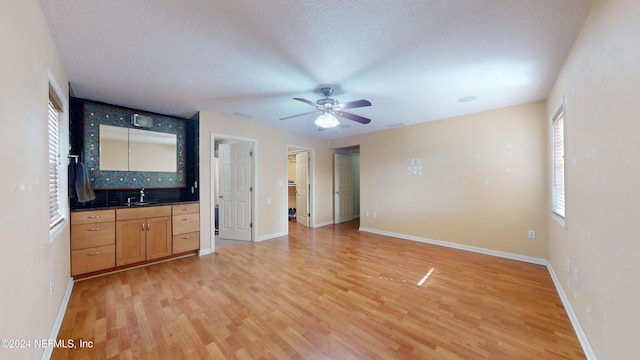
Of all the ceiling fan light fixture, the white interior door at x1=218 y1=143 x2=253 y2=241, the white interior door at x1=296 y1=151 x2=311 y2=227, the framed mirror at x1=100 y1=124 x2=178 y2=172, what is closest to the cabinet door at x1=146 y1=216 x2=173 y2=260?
the framed mirror at x1=100 y1=124 x2=178 y2=172

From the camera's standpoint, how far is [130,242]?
121 inches

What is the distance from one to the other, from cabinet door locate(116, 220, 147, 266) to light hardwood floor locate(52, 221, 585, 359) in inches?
7.2

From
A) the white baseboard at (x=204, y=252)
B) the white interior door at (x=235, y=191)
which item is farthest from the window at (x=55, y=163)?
the white interior door at (x=235, y=191)

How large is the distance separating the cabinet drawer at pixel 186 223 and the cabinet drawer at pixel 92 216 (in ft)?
2.42

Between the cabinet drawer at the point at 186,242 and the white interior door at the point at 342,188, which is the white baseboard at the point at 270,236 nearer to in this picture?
the cabinet drawer at the point at 186,242

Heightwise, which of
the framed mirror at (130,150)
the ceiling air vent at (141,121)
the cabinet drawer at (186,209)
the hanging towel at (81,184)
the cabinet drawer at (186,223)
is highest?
the ceiling air vent at (141,121)

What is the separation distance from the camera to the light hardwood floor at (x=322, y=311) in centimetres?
163

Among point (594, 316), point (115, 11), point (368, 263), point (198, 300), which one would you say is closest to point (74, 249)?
point (198, 300)

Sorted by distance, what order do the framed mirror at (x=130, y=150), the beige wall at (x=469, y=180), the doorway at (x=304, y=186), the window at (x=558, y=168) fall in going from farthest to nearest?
the doorway at (x=304, y=186), the beige wall at (x=469, y=180), the framed mirror at (x=130, y=150), the window at (x=558, y=168)

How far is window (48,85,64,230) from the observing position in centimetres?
204

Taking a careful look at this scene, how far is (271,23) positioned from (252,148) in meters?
3.03

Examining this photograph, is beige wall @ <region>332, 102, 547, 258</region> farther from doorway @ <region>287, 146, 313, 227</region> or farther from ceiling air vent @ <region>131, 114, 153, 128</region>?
ceiling air vent @ <region>131, 114, 153, 128</region>

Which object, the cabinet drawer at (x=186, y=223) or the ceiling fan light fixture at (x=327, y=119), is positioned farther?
the cabinet drawer at (x=186, y=223)

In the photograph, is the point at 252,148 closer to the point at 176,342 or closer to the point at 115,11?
the point at 115,11
